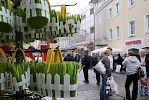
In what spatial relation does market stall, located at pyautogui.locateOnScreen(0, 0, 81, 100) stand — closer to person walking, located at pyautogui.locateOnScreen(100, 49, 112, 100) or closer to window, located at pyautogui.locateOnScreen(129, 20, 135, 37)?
person walking, located at pyautogui.locateOnScreen(100, 49, 112, 100)

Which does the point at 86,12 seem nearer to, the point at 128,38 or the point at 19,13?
the point at 128,38

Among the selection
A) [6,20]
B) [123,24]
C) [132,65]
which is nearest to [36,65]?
[6,20]

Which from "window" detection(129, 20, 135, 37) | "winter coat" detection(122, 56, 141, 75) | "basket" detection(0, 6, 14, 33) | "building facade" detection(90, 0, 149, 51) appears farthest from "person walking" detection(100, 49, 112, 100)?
"window" detection(129, 20, 135, 37)

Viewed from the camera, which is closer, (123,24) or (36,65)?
(36,65)

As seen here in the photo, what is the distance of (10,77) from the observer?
1.76 m

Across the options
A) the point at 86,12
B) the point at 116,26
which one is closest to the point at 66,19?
the point at 116,26

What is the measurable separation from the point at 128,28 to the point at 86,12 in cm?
2709

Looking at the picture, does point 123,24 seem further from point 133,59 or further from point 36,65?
point 36,65

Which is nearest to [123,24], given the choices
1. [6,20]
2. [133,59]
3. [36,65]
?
[133,59]

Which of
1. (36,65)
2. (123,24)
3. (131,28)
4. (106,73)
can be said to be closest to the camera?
(36,65)

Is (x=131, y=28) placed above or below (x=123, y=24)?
below

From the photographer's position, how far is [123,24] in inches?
1007

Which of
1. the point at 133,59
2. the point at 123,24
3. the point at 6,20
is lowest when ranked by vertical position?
the point at 133,59

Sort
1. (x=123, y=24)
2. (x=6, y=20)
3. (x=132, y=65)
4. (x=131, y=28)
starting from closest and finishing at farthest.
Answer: (x=6, y=20) → (x=132, y=65) → (x=131, y=28) → (x=123, y=24)
